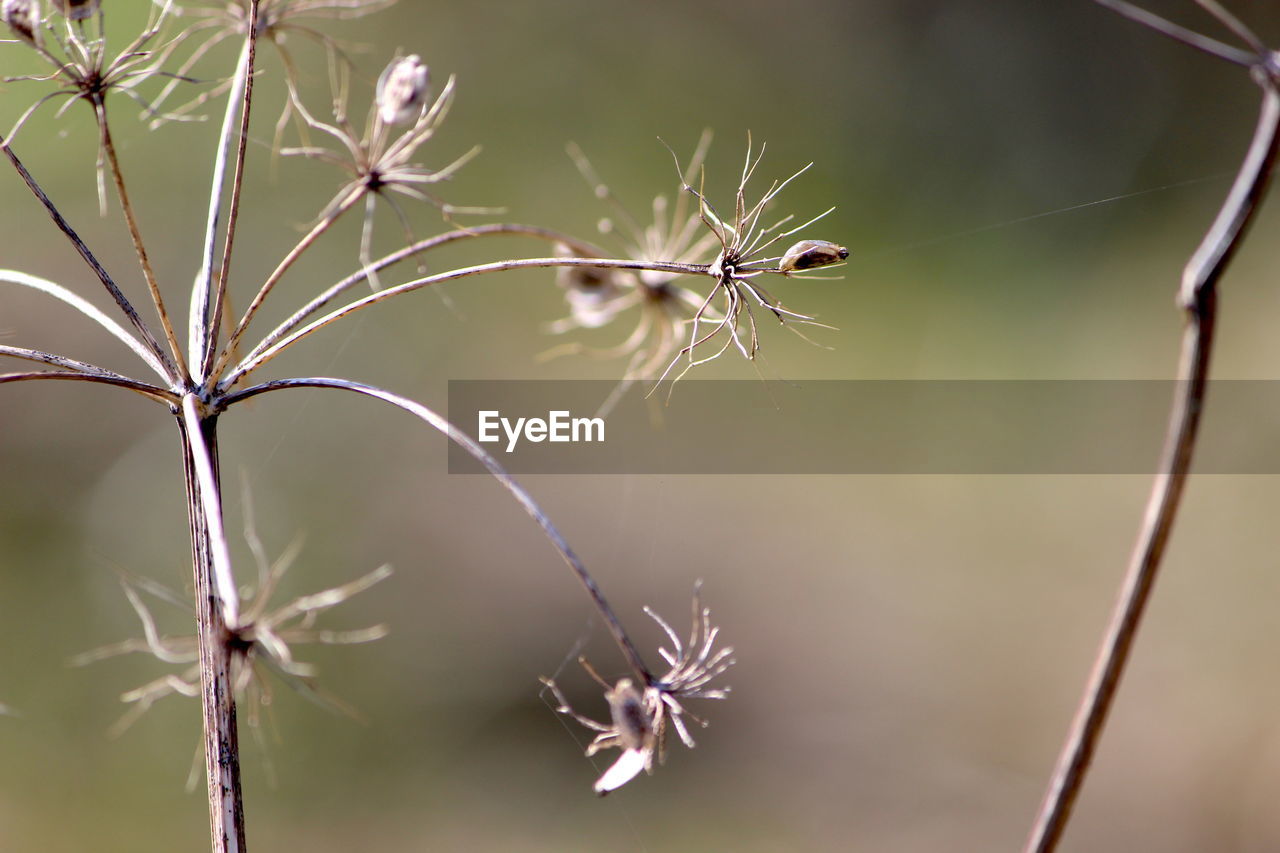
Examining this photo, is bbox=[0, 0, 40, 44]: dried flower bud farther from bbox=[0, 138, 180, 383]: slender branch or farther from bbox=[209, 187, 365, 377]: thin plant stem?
bbox=[209, 187, 365, 377]: thin plant stem

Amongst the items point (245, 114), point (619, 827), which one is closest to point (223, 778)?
point (245, 114)

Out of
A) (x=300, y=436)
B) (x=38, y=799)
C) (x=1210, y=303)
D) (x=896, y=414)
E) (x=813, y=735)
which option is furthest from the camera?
(x=896, y=414)

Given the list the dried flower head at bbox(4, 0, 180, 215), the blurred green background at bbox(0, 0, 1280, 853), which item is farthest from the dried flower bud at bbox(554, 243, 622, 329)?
the blurred green background at bbox(0, 0, 1280, 853)

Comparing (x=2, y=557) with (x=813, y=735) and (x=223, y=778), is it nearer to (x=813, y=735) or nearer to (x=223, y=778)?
(x=813, y=735)

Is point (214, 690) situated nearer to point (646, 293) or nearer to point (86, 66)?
point (86, 66)

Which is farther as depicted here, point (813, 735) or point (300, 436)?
point (300, 436)

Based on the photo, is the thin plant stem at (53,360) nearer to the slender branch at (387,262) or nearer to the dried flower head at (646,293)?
the slender branch at (387,262)

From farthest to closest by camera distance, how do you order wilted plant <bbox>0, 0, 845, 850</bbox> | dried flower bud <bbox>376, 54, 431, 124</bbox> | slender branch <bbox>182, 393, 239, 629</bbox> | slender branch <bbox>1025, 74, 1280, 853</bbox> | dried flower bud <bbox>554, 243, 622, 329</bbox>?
dried flower bud <bbox>554, 243, 622, 329</bbox>, dried flower bud <bbox>376, 54, 431, 124</bbox>, wilted plant <bbox>0, 0, 845, 850</bbox>, slender branch <bbox>182, 393, 239, 629</bbox>, slender branch <bbox>1025, 74, 1280, 853</bbox>
